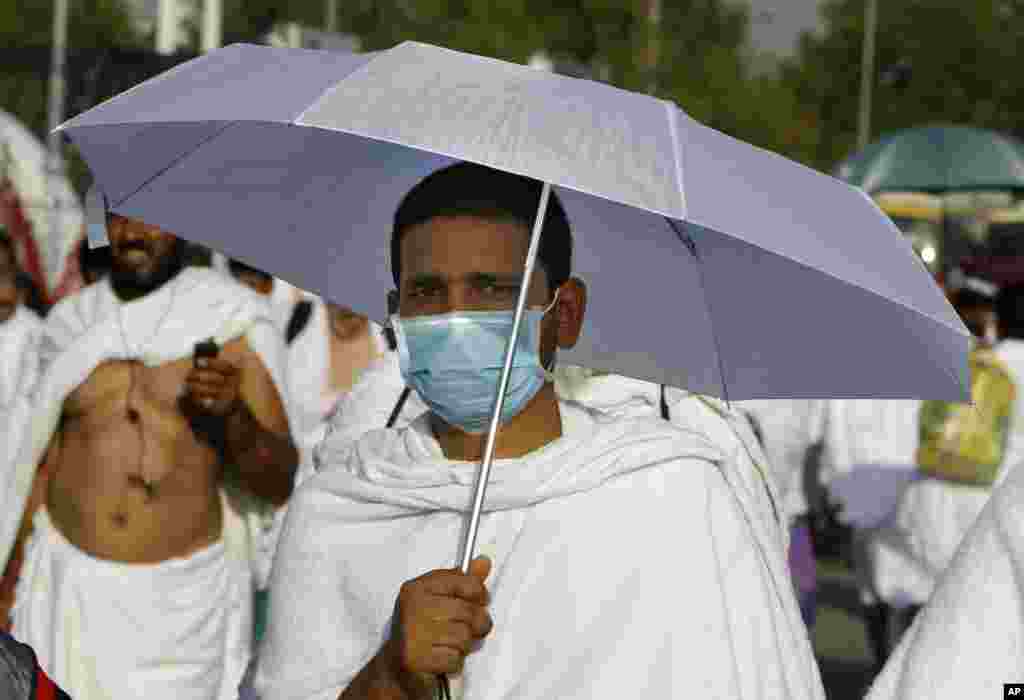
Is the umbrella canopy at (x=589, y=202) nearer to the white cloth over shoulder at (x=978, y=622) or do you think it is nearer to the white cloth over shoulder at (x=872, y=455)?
the white cloth over shoulder at (x=978, y=622)

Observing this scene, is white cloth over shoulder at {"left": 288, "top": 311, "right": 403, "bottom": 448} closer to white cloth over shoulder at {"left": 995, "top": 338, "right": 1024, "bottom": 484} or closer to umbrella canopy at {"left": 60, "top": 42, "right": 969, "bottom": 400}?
white cloth over shoulder at {"left": 995, "top": 338, "right": 1024, "bottom": 484}

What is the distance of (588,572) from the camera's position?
358 centimetres

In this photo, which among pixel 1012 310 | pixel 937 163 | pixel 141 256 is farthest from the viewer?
pixel 937 163

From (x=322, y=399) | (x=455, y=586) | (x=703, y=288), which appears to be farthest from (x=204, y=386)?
(x=322, y=399)

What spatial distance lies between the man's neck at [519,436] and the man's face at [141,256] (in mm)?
3370

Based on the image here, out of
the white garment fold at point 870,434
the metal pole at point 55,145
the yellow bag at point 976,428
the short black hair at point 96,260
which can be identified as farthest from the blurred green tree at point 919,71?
the short black hair at point 96,260

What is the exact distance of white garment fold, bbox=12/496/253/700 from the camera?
6.79 m

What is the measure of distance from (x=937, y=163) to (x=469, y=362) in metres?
15.8

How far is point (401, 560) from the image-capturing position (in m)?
3.75

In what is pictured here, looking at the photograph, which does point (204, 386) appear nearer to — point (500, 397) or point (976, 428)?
point (500, 397)

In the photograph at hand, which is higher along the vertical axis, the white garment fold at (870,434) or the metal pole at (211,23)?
the metal pole at (211,23)

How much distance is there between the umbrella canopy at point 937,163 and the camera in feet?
61.7

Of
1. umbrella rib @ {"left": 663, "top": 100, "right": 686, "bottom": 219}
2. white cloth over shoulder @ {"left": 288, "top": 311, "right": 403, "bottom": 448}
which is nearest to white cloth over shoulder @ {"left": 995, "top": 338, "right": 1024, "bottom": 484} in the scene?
white cloth over shoulder @ {"left": 288, "top": 311, "right": 403, "bottom": 448}

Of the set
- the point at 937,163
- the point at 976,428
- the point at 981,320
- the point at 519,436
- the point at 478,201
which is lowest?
the point at 937,163
